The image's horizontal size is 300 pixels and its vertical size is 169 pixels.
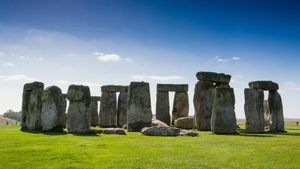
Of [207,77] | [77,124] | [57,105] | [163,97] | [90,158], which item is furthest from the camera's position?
[163,97]

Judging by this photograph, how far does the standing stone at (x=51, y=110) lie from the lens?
66.4ft

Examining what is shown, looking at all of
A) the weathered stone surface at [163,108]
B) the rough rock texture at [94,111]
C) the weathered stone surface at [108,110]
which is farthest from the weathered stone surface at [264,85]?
the rough rock texture at [94,111]

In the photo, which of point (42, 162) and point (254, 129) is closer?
point (42, 162)

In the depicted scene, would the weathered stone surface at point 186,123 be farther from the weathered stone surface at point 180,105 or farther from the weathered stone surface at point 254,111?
the weathered stone surface at point 180,105

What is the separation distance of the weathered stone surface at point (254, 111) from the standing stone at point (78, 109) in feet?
30.8

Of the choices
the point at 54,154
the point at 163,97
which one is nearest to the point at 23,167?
the point at 54,154

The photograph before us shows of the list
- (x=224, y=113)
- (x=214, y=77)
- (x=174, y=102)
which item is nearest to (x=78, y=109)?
(x=224, y=113)

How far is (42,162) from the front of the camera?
955 centimetres

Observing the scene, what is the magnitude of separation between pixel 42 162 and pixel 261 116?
15.5m

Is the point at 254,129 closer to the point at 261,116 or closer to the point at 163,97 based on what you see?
the point at 261,116

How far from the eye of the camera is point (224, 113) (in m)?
20.0

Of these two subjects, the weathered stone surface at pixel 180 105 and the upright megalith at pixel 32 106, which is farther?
the weathered stone surface at pixel 180 105

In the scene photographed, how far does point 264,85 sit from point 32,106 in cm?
1439

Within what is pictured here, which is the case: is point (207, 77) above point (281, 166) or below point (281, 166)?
above
